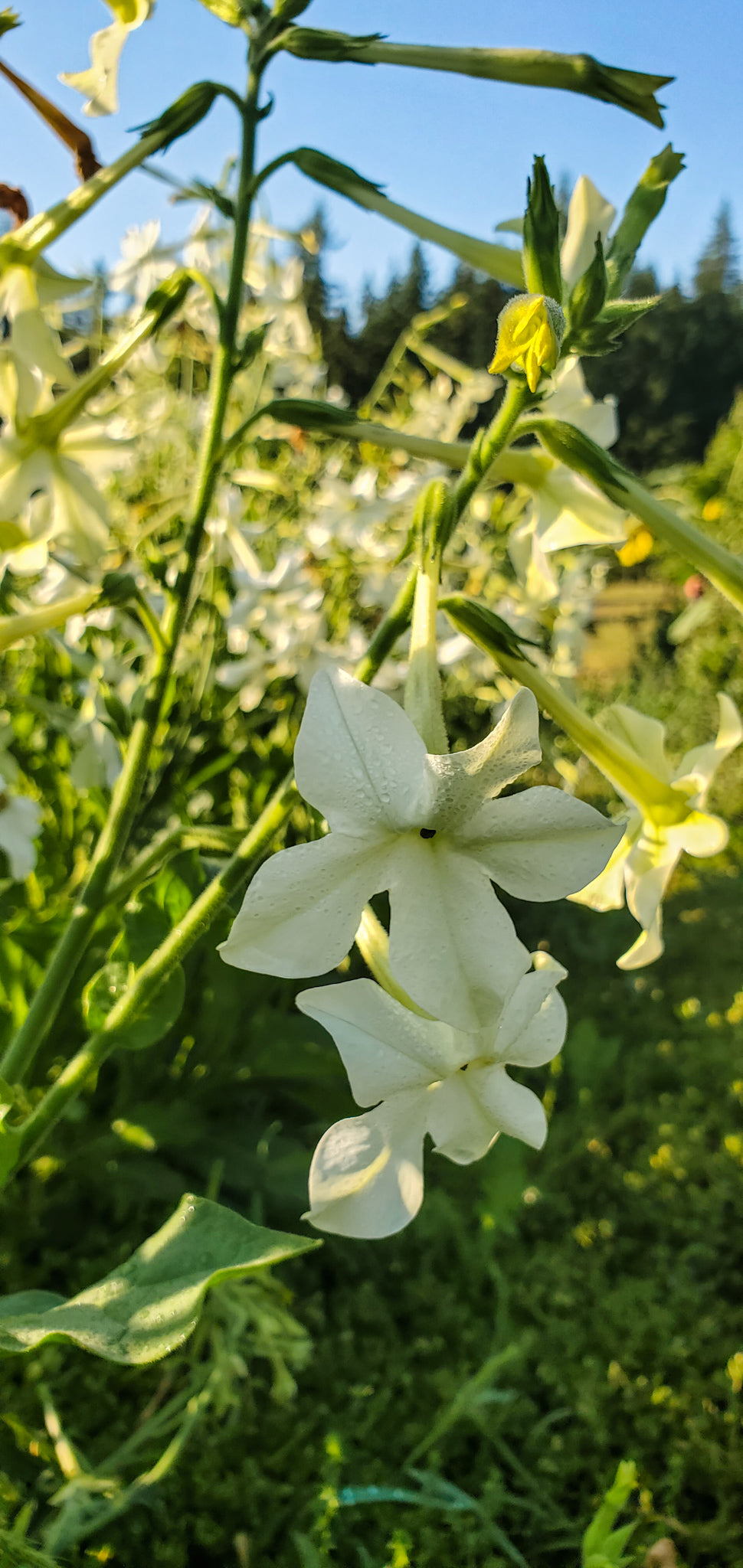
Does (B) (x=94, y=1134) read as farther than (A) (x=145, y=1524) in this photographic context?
Yes

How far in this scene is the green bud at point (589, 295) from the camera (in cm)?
56

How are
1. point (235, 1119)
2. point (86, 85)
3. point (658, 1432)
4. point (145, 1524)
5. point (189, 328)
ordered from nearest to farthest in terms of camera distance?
1. point (86, 85)
2. point (145, 1524)
3. point (658, 1432)
4. point (235, 1119)
5. point (189, 328)

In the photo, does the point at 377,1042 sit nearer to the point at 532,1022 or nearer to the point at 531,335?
the point at 532,1022

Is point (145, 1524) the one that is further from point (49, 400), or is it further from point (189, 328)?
point (189, 328)

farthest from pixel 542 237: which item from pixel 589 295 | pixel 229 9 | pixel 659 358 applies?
pixel 659 358

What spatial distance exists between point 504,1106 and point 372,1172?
77 millimetres

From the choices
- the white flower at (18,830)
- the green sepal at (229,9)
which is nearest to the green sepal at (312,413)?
Result: the green sepal at (229,9)

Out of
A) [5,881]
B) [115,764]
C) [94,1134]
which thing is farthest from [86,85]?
[94,1134]

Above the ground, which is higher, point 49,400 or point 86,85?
point 86,85

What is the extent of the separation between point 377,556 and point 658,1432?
1443 millimetres

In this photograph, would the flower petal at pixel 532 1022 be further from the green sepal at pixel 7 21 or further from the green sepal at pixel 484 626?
the green sepal at pixel 7 21

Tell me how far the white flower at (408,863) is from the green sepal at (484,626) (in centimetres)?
17

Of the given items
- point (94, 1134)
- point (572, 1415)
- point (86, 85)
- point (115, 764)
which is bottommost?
point (572, 1415)

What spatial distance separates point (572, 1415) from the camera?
4.06 ft
